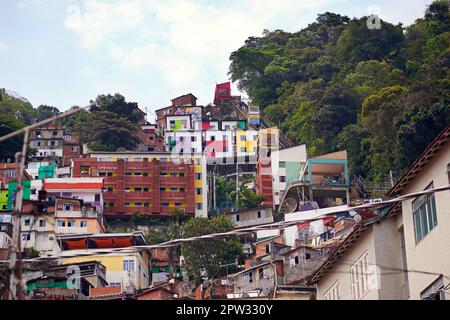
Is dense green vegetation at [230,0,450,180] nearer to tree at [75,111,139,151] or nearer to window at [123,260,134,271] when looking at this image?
tree at [75,111,139,151]

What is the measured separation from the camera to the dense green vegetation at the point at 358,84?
74500 millimetres

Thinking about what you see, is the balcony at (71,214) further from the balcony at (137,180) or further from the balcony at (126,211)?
the balcony at (137,180)

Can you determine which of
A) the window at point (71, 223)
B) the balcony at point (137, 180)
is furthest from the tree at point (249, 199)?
the window at point (71, 223)

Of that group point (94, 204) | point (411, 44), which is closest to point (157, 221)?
point (94, 204)

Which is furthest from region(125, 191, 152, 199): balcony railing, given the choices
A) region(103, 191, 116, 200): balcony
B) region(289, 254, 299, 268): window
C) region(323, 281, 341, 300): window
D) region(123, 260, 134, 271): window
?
region(323, 281, 341, 300): window

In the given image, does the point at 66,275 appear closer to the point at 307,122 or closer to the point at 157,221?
the point at 157,221

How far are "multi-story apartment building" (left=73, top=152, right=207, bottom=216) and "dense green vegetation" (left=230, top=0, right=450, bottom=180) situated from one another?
12983 mm

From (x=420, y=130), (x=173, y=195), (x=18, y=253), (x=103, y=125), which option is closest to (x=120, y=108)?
(x=103, y=125)

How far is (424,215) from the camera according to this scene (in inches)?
874

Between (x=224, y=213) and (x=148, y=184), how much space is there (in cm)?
831

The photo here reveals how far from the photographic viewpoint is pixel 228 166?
318 ft

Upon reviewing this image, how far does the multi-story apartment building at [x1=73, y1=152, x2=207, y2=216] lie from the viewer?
83.5m

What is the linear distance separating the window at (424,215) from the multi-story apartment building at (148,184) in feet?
200

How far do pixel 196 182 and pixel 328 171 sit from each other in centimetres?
1477
